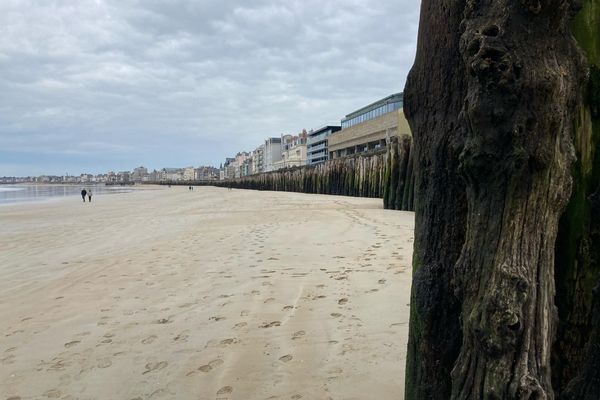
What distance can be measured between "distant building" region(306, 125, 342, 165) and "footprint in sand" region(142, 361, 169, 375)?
7790 centimetres

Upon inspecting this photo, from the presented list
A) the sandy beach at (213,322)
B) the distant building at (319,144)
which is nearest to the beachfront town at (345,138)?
the distant building at (319,144)

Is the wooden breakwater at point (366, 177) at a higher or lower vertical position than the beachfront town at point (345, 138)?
lower

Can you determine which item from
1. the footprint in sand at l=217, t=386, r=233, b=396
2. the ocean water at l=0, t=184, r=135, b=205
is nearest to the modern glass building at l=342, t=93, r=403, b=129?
the ocean water at l=0, t=184, r=135, b=205

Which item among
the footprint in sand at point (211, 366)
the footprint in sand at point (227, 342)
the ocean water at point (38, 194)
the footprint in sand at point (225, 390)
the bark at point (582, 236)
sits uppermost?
the bark at point (582, 236)

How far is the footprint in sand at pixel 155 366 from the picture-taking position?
2.88 meters

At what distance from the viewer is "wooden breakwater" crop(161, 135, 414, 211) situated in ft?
42.1

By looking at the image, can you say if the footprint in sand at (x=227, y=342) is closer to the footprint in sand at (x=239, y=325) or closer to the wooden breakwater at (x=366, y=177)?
the footprint in sand at (x=239, y=325)

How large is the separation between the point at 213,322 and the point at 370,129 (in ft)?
155

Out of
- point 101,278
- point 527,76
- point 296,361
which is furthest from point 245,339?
point 101,278

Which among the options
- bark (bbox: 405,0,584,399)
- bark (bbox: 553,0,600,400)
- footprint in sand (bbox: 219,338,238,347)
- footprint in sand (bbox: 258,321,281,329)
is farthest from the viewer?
footprint in sand (bbox: 258,321,281,329)

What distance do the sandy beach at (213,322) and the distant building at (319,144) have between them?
245 ft

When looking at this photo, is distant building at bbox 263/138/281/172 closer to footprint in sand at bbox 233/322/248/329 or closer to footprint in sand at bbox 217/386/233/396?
footprint in sand at bbox 233/322/248/329

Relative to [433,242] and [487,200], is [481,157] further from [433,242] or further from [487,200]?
[433,242]

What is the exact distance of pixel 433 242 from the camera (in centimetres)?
160
